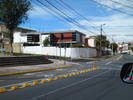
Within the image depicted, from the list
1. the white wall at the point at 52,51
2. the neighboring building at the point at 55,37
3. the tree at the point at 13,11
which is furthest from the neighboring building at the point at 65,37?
the tree at the point at 13,11

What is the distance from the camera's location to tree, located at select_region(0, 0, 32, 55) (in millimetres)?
25914

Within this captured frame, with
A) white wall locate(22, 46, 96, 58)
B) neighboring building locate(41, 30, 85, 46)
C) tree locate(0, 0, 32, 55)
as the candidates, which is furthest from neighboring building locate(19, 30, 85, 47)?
tree locate(0, 0, 32, 55)

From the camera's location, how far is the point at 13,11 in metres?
26.5

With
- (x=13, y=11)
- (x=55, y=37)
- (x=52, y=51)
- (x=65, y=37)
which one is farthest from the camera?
(x=55, y=37)

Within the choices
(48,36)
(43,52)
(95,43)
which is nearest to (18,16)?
(43,52)

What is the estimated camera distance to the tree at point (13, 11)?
25914 mm

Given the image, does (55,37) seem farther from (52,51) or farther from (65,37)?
(52,51)

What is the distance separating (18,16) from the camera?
89.0 ft

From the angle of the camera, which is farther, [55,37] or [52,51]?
[55,37]

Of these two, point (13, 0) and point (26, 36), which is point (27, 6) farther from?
point (26, 36)

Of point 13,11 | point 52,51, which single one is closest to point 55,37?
point 52,51

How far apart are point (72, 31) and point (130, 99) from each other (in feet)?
194

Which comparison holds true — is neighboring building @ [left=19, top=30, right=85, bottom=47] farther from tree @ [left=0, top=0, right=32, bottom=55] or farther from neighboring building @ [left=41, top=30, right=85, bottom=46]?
tree @ [left=0, top=0, right=32, bottom=55]

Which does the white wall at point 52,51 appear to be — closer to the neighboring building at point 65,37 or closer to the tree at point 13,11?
the tree at point 13,11
